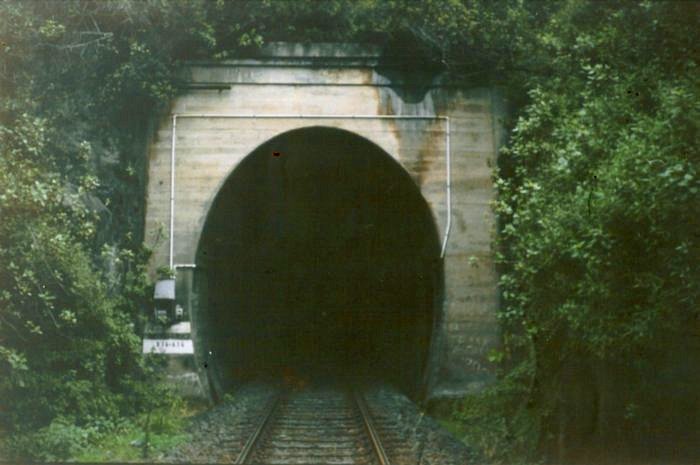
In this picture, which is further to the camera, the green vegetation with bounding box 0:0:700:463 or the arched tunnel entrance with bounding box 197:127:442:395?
the arched tunnel entrance with bounding box 197:127:442:395

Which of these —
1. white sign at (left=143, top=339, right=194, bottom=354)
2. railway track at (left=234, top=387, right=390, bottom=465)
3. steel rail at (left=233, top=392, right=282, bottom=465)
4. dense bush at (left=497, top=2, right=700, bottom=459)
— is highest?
dense bush at (left=497, top=2, right=700, bottom=459)

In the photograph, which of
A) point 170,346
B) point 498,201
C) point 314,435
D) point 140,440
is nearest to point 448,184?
point 498,201

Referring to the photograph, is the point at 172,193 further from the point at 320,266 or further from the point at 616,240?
the point at 320,266

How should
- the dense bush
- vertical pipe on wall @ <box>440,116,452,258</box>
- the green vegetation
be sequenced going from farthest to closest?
vertical pipe on wall @ <box>440,116,452,258</box>, the green vegetation, the dense bush

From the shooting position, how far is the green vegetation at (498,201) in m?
7.87

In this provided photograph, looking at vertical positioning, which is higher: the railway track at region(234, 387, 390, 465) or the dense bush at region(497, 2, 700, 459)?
the dense bush at region(497, 2, 700, 459)

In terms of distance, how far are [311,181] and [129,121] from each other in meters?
4.37

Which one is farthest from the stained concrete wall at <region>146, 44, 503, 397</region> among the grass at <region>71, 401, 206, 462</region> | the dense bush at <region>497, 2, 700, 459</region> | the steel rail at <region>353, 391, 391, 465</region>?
the dense bush at <region>497, 2, 700, 459</region>

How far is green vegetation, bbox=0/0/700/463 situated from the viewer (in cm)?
787

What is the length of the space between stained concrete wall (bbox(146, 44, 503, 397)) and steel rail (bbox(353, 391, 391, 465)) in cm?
129

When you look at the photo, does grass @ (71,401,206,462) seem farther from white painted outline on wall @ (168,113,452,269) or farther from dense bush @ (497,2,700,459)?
dense bush @ (497,2,700,459)

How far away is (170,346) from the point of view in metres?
13.6

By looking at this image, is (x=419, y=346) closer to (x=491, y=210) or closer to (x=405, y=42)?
(x=491, y=210)

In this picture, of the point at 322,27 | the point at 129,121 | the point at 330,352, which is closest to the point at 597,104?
the point at 322,27
